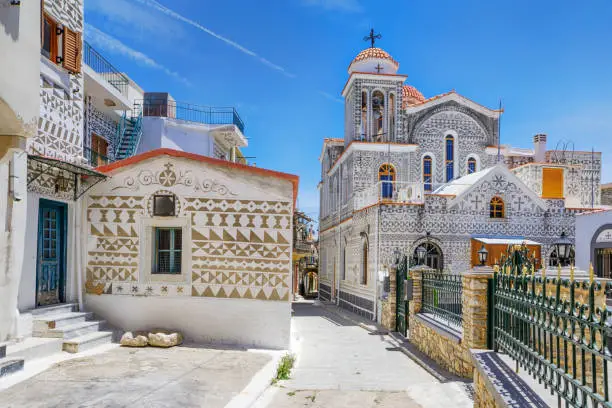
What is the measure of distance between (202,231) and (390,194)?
1318cm

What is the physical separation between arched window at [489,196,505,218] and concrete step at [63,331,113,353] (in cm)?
1391

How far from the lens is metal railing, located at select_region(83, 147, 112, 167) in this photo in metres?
14.1

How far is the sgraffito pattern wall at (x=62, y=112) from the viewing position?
29.7 feet

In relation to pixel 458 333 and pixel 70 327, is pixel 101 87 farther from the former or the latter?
pixel 458 333

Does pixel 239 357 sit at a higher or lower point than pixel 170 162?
lower

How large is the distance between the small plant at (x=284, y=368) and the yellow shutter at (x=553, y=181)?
15.7 meters

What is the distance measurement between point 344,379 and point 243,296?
265 centimetres

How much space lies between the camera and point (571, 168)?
71.0ft

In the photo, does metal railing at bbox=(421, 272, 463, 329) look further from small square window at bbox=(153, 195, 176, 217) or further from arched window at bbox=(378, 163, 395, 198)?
arched window at bbox=(378, 163, 395, 198)

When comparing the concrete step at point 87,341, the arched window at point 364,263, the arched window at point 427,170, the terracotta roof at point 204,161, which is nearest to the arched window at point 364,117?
the arched window at point 427,170

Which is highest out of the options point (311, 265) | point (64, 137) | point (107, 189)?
point (64, 137)

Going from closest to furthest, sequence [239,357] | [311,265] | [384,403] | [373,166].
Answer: [384,403]
[239,357]
[373,166]
[311,265]

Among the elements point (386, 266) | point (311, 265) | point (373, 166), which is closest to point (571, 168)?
point (373, 166)

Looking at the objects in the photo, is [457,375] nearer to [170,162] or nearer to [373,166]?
[170,162]
